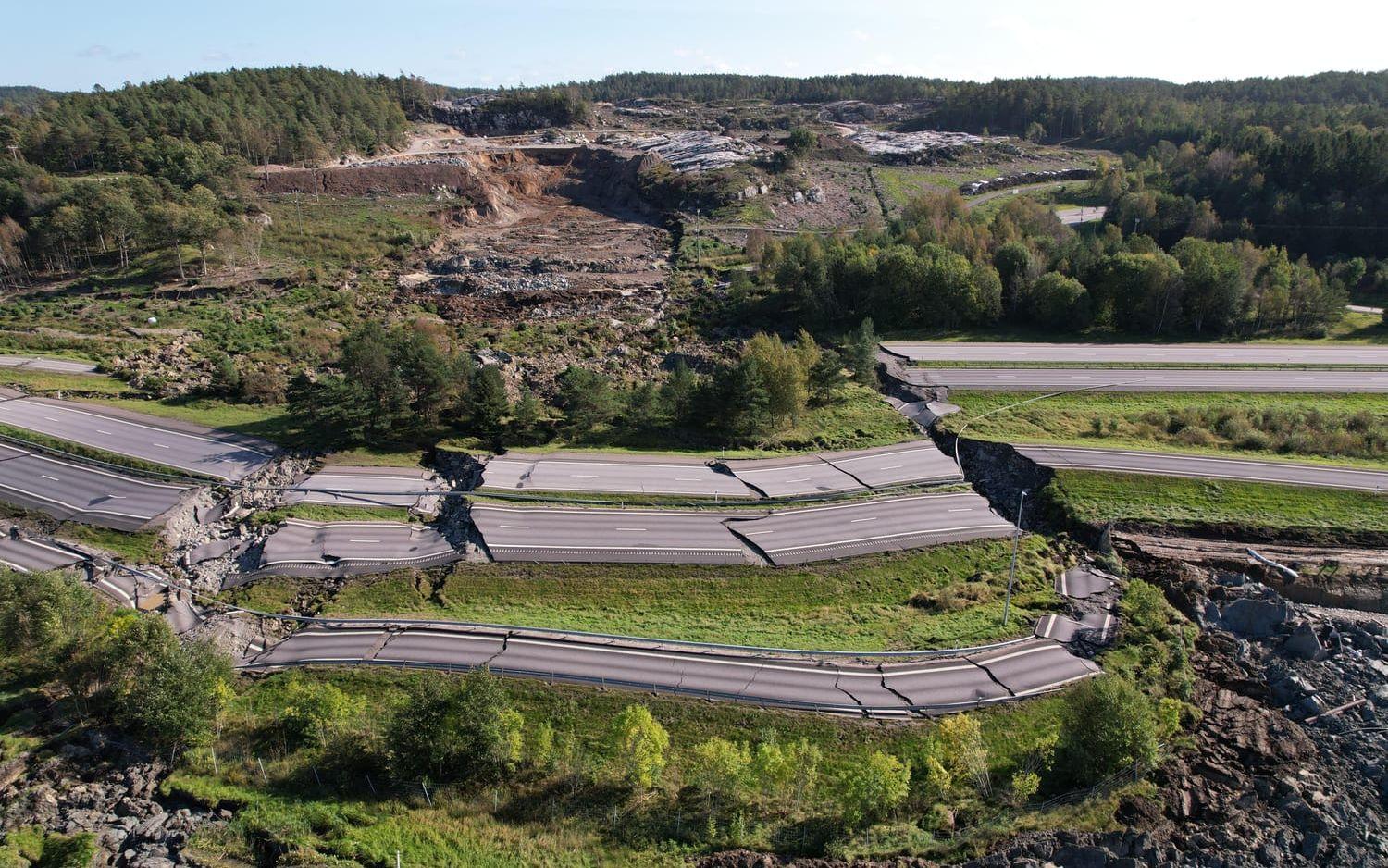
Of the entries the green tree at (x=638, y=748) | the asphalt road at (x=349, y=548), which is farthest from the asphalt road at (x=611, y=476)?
the green tree at (x=638, y=748)

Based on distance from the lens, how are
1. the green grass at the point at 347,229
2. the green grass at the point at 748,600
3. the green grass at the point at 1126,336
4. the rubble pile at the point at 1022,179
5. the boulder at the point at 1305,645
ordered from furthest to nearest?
the rubble pile at the point at 1022,179 → the green grass at the point at 347,229 → the green grass at the point at 1126,336 → the green grass at the point at 748,600 → the boulder at the point at 1305,645

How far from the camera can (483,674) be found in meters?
27.4

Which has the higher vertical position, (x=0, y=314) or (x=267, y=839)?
(x=0, y=314)

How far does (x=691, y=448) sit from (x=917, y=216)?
5893 centimetres

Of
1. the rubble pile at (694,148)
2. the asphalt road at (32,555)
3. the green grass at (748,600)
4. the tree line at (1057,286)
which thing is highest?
the rubble pile at (694,148)

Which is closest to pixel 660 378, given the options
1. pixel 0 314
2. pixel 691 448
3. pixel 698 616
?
pixel 691 448

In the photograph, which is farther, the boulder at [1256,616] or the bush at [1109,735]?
the boulder at [1256,616]

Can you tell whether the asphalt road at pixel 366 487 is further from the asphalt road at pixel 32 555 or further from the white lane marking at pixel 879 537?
the white lane marking at pixel 879 537

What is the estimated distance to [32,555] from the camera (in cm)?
3791

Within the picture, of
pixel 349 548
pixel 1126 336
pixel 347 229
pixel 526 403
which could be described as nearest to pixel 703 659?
pixel 349 548

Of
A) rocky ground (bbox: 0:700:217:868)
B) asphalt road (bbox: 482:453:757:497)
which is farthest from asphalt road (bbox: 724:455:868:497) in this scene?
rocky ground (bbox: 0:700:217:868)

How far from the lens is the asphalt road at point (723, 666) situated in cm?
3022

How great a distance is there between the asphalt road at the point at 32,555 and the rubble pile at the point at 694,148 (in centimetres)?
10547

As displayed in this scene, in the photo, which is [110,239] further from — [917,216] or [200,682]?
[917,216]
